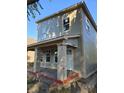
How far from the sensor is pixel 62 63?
135 cm

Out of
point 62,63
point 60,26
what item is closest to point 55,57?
point 62,63

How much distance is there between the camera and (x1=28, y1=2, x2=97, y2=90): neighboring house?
1.34 meters

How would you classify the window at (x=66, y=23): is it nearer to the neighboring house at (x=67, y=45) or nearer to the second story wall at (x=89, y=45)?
the neighboring house at (x=67, y=45)

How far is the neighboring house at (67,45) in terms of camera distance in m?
1.34

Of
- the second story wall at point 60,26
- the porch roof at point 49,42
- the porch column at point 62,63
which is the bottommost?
the porch column at point 62,63

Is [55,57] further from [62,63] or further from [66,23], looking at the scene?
[66,23]

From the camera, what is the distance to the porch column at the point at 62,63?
1345mm

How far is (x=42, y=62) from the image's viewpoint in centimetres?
140

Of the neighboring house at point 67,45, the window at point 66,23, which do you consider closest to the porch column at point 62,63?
the neighboring house at point 67,45

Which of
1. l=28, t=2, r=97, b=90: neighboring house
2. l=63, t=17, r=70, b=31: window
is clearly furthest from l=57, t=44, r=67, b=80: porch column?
l=63, t=17, r=70, b=31: window

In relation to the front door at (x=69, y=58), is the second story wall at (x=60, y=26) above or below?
above

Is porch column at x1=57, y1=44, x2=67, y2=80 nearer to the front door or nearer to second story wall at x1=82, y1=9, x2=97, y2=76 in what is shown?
the front door
